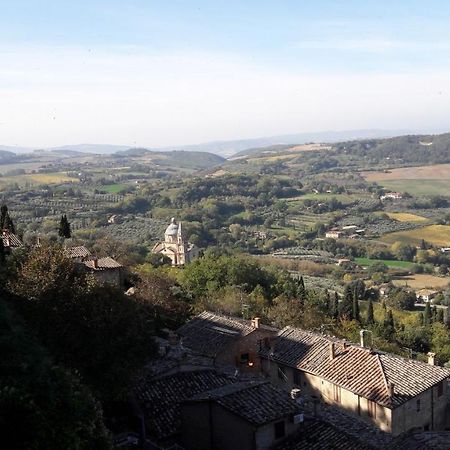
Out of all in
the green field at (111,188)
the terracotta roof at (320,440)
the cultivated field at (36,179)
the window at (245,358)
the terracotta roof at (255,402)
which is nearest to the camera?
the terracotta roof at (255,402)

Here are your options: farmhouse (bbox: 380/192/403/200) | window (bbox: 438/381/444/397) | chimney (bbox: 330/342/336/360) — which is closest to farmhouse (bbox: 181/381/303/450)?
chimney (bbox: 330/342/336/360)

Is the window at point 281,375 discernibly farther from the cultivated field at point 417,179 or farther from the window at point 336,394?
the cultivated field at point 417,179

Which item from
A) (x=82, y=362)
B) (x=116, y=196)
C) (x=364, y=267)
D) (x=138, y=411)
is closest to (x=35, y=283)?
(x=82, y=362)

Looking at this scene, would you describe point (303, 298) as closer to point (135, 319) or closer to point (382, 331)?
point (382, 331)

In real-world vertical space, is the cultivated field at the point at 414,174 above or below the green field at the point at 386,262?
above

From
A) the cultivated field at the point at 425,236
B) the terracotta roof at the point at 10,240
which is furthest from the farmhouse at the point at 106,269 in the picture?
the cultivated field at the point at 425,236

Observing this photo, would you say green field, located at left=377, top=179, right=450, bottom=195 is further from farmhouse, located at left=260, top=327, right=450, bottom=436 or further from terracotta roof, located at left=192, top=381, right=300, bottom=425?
terracotta roof, located at left=192, top=381, right=300, bottom=425

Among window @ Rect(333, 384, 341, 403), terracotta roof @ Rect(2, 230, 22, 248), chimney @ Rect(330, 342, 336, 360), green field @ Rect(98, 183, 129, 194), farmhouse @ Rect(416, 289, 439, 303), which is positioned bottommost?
farmhouse @ Rect(416, 289, 439, 303)
